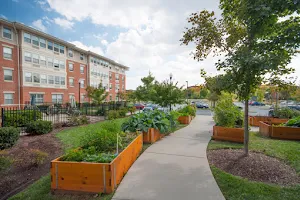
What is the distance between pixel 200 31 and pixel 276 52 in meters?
2.15

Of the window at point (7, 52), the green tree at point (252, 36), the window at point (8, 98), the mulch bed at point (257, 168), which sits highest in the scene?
the window at point (7, 52)

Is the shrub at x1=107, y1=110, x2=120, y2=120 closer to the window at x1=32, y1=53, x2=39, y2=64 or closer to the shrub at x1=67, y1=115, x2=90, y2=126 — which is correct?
the shrub at x1=67, y1=115, x2=90, y2=126

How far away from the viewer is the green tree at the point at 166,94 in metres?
12.7

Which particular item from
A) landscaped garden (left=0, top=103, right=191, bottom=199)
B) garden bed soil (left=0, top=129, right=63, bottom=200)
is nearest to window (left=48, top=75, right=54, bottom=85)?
landscaped garden (left=0, top=103, right=191, bottom=199)

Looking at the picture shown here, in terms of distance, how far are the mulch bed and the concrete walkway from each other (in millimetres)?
498

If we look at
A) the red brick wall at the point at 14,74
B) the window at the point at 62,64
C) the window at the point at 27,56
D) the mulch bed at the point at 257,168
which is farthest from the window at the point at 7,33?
the mulch bed at the point at 257,168

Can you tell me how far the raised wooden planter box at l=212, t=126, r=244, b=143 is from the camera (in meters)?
6.79

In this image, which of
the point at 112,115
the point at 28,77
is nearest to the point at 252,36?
the point at 112,115

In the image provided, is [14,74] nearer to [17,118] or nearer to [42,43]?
[42,43]

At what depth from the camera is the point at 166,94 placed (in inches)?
503

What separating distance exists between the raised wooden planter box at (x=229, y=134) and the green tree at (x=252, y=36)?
2.26 metres

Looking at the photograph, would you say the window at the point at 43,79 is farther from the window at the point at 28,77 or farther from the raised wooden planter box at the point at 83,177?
the raised wooden planter box at the point at 83,177

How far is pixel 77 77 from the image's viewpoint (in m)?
30.7

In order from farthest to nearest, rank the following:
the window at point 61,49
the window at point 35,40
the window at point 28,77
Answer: the window at point 61,49, the window at point 35,40, the window at point 28,77
